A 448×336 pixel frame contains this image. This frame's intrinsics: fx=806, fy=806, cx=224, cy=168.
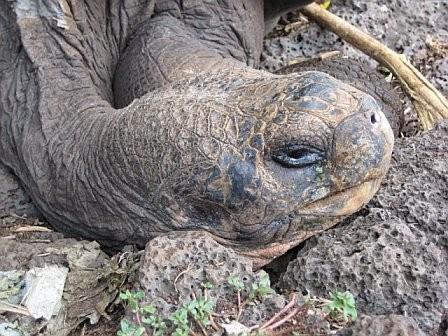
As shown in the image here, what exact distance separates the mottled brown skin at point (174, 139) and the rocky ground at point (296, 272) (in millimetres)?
116

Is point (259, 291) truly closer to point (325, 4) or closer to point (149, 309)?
point (149, 309)

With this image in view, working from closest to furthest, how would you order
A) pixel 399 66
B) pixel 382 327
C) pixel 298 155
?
1. pixel 382 327
2. pixel 298 155
3. pixel 399 66

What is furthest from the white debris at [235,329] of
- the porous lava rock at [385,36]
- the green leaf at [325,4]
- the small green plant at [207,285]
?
the green leaf at [325,4]

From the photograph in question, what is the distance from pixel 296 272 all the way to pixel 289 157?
310 millimetres

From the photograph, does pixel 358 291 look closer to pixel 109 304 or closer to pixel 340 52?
pixel 109 304

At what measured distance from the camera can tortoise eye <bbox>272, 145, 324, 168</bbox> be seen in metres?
1.99

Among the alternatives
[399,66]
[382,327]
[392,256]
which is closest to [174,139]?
[392,256]

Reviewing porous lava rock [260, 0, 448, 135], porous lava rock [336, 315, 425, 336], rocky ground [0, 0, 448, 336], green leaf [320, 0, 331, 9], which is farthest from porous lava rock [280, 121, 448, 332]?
green leaf [320, 0, 331, 9]

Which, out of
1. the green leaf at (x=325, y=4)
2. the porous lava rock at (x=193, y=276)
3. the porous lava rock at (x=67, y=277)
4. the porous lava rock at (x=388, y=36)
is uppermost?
the porous lava rock at (x=193, y=276)

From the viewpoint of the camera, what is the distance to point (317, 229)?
2.16 metres

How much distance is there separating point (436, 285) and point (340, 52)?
1.72 m

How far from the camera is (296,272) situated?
6.85 ft

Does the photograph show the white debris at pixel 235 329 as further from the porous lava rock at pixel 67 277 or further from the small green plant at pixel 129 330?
the porous lava rock at pixel 67 277

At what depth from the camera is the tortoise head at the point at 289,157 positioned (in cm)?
198
